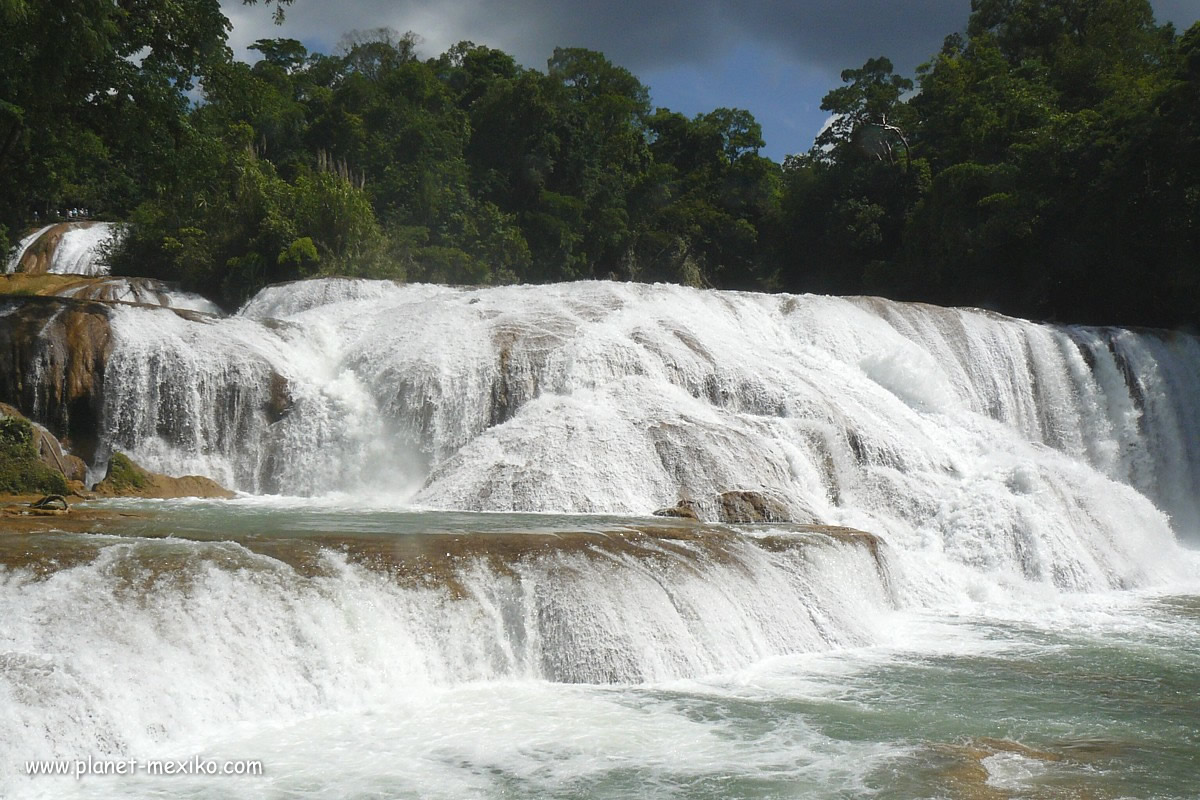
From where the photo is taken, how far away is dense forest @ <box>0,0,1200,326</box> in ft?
53.2

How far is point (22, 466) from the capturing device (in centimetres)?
1204

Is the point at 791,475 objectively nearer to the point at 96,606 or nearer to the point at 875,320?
the point at 875,320

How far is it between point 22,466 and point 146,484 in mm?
1754

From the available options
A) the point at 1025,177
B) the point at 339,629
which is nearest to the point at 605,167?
the point at 1025,177

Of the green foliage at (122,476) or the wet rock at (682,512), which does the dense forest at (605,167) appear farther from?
the wet rock at (682,512)

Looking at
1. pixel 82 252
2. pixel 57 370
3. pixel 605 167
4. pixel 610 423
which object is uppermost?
pixel 605 167

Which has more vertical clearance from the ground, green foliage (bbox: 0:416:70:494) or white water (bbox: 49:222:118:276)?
white water (bbox: 49:222:118:276)

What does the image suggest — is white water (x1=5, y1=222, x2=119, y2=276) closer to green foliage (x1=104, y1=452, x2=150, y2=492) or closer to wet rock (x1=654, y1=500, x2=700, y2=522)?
green foliage (x1=104, y1=452, x2=150, y2=492)

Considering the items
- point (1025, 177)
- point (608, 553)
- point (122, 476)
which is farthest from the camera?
point (1025, 177)

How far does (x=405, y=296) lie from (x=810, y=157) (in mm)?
28581

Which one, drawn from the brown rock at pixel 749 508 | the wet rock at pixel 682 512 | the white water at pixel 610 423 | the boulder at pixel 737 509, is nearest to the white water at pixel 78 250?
the white water at pixel 610 423

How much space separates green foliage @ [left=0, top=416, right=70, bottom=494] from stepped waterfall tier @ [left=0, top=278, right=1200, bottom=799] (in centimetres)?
115

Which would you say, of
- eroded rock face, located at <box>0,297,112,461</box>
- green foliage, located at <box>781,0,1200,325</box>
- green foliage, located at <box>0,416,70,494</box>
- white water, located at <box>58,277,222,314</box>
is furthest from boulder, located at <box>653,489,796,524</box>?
green foliage, located at <box>781,0,1200,325</box>

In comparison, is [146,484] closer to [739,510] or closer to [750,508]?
[739,510]
